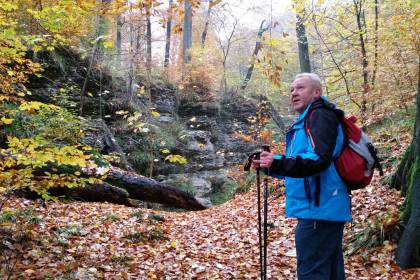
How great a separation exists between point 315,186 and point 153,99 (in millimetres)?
15231

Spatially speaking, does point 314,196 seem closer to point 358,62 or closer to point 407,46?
point 407,46

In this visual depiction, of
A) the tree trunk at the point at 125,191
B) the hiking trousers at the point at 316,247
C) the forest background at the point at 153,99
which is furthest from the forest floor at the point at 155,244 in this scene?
the hiking trousers at the point at 316,247

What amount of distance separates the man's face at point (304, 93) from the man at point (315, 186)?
2.2 inches

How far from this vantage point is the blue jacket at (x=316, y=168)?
2307 millimetres

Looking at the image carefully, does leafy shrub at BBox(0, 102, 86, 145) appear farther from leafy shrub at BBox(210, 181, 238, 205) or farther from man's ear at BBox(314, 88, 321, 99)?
man's ear at BBox(314, 88, 321, 99)

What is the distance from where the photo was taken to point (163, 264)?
497 cm

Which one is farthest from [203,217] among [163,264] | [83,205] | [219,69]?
[219,69]

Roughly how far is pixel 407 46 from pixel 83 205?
328 inches

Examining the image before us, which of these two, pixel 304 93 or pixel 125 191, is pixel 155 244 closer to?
pixel 125 191

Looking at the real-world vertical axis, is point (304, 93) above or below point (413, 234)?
above

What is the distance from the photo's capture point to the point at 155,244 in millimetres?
5934

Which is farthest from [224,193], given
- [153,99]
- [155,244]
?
[155,244]

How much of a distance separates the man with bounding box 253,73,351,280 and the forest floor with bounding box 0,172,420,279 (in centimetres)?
224

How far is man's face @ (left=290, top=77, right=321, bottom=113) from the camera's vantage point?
8.64 ft
